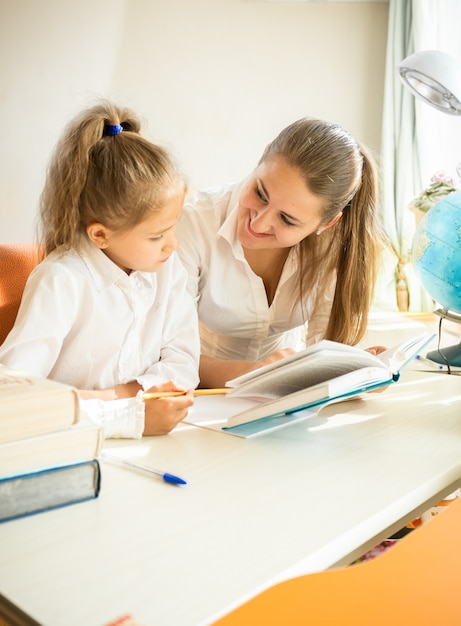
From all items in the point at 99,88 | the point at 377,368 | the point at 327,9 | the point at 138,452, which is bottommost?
the point at 138,452

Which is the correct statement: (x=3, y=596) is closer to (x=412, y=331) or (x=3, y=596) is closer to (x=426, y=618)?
(x=426, y=618)

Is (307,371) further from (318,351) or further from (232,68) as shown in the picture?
(232,68)

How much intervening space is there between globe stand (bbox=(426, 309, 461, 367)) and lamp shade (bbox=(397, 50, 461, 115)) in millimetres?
475

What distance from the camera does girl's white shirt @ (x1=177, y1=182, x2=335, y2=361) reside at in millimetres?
1632

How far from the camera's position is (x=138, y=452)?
98cm

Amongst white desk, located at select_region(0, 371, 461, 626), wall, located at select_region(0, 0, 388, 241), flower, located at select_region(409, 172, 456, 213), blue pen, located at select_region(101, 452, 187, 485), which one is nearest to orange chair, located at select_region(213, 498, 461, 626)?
white desk, located at select_region(0, 371, 461, 626)

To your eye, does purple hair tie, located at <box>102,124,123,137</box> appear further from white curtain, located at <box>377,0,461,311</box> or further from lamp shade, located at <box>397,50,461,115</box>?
white curtain, located at <box>377,0,461,311</box>

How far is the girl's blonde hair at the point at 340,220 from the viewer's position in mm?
1458

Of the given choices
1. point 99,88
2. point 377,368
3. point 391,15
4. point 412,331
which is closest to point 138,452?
point 377,368

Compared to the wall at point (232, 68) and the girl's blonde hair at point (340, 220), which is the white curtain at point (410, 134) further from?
the girl's blonde hair at point (340, 220)

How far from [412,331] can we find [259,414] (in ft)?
3.27

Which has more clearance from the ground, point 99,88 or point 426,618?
point 99,88

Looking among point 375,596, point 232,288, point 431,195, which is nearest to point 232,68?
point 431,195

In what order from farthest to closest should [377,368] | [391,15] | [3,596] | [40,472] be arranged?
[391,15], [377,368], [40,472], [3,596]
